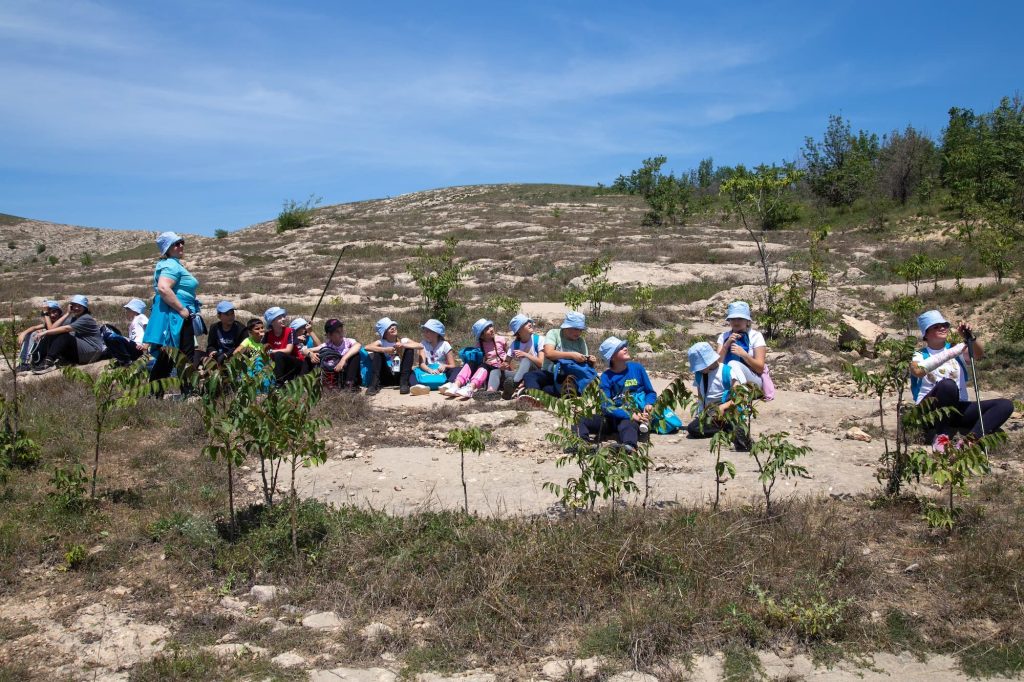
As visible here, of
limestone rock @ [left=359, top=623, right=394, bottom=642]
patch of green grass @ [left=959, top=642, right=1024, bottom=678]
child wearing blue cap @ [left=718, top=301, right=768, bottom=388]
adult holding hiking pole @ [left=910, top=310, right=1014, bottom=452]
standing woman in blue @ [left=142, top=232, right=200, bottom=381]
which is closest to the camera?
patch of green grass @ [left=959, top=642, right=1024, bottom=678]

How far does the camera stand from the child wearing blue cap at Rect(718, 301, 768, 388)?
7230 mm

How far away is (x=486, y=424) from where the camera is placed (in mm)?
7648

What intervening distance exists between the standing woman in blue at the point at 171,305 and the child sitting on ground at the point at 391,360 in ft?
6.68

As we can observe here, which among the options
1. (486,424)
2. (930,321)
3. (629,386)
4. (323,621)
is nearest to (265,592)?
(323,621)

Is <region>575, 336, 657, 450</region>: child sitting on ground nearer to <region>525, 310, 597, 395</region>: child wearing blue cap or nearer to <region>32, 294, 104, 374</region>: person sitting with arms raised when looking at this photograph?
<region>525, 310, 597, 395</region>: child wearing blue cap

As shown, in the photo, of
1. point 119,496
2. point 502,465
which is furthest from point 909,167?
point 119,496

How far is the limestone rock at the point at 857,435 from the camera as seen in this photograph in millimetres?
6844

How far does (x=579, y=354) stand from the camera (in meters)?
8.23

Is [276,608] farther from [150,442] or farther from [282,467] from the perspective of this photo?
[150,442]

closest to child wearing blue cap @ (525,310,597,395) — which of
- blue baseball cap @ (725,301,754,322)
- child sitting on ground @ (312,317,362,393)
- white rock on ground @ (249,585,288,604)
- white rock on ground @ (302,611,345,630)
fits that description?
blue baseball cap @ (725,301,754,322)

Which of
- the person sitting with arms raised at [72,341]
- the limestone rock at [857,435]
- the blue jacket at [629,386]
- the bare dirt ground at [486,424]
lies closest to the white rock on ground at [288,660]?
the bare dirt ground at [486,424]

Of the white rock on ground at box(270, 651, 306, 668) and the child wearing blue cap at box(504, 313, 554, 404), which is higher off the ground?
the child wearing blue cap at box(504, 313, 554, 404)

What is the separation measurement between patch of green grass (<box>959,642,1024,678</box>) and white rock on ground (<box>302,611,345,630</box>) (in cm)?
304

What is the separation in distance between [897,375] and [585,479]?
98.7 inches
